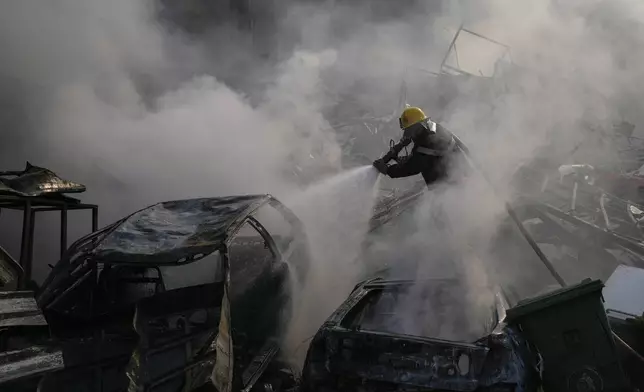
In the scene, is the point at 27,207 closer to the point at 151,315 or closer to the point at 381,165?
the point at 151,315

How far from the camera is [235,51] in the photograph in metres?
13.3

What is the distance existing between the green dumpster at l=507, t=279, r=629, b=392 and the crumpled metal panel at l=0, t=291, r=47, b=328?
3172 millimetres

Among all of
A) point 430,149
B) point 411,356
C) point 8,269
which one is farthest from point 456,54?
point 411,356

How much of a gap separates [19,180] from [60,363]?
10.3ft

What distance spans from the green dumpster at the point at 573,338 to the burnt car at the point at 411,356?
24 cm

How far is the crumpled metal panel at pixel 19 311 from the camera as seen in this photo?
3.39 metres

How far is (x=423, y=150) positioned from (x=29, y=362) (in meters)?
3.99

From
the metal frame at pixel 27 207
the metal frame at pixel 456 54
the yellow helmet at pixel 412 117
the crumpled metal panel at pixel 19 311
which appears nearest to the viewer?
the crumpled metal panel at pixel 19 311

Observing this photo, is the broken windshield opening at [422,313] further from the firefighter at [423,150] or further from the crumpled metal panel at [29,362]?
the firefighter at [423,150]

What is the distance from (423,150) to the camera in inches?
216

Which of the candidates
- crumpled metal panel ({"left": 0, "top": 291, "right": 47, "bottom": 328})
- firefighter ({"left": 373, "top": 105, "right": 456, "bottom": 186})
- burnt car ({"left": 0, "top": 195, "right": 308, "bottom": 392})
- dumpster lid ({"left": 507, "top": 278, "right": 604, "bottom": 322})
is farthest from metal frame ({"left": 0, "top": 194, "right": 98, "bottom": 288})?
dumpster lid ({"left": 507, "top": 278, "right": 604, "bottom": 322})

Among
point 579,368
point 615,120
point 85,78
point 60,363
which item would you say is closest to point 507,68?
point 615,120

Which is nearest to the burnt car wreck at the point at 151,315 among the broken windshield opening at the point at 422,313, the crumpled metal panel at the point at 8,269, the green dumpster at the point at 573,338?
the broken windshield opening at the point at 422,313

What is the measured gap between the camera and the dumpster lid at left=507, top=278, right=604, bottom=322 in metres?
3.27
